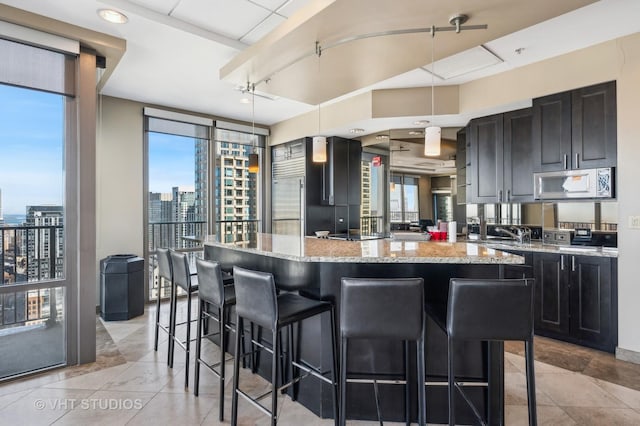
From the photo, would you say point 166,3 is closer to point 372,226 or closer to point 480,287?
point 480,287

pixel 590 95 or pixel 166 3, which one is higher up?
pixel 166 3

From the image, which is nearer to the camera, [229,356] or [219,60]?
[229,356]

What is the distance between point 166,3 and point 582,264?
4.03 m

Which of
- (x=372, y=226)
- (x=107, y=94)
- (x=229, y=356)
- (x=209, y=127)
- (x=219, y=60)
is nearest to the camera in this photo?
(x=229, y=356)

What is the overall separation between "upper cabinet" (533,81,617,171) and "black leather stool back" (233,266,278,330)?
307 centimetres

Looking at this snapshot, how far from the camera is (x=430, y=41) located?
2410mm

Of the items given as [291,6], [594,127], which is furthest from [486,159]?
[291,6]

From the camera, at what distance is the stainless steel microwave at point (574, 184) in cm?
306

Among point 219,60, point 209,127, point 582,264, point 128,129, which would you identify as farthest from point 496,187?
point 128,129

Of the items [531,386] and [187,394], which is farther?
[187,394]

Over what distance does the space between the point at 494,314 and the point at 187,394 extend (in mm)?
2045

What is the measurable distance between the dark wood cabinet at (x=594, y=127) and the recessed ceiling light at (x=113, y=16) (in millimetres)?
3849

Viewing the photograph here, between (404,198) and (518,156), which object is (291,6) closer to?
(518,156)

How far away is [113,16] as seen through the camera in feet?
8.55
